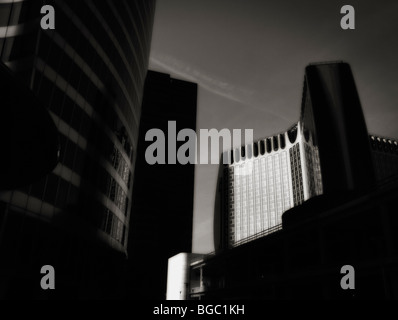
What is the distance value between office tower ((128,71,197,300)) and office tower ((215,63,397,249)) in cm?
2459

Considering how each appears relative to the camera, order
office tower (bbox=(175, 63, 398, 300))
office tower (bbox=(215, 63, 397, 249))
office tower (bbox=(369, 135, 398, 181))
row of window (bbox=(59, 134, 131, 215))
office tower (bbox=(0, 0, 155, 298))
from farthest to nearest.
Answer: office tower (bbox=(369, 135, 398, 181))
office tower (bbox=(215, 63, 397, 249))
row of window (bbox=(59, 134, 131, 215))
office tower (bbox=(175, 63, 398, 300))
office tower (bbox=(0, 0, 155, 298))

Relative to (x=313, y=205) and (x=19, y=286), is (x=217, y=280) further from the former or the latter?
(x=19, y=286)

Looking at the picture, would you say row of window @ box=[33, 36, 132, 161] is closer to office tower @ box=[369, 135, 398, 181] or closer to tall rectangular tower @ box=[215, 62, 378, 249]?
tall rectangular tower @ box=[215, 62, 378, 249]

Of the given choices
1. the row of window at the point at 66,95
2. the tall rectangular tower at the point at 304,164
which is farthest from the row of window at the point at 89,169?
the tall rectangular tower at the point at 304,164

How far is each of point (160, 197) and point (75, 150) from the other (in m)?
143

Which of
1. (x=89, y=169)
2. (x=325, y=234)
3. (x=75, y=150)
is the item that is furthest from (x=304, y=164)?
(x=75, y=150)

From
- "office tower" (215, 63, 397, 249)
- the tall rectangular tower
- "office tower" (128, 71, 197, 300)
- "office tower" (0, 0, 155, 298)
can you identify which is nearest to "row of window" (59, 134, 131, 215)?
"office tower" (0, 0, 155, 298)

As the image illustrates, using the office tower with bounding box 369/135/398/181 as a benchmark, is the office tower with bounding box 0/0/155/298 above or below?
below

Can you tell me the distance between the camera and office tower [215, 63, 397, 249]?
87.9 metres

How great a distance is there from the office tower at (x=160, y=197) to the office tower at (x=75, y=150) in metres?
A: 118

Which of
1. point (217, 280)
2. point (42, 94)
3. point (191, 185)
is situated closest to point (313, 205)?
point (217, 280)

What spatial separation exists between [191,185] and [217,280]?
126 m

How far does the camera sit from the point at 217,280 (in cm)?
6325

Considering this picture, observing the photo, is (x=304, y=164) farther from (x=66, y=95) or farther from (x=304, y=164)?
(x=66, y=95)
